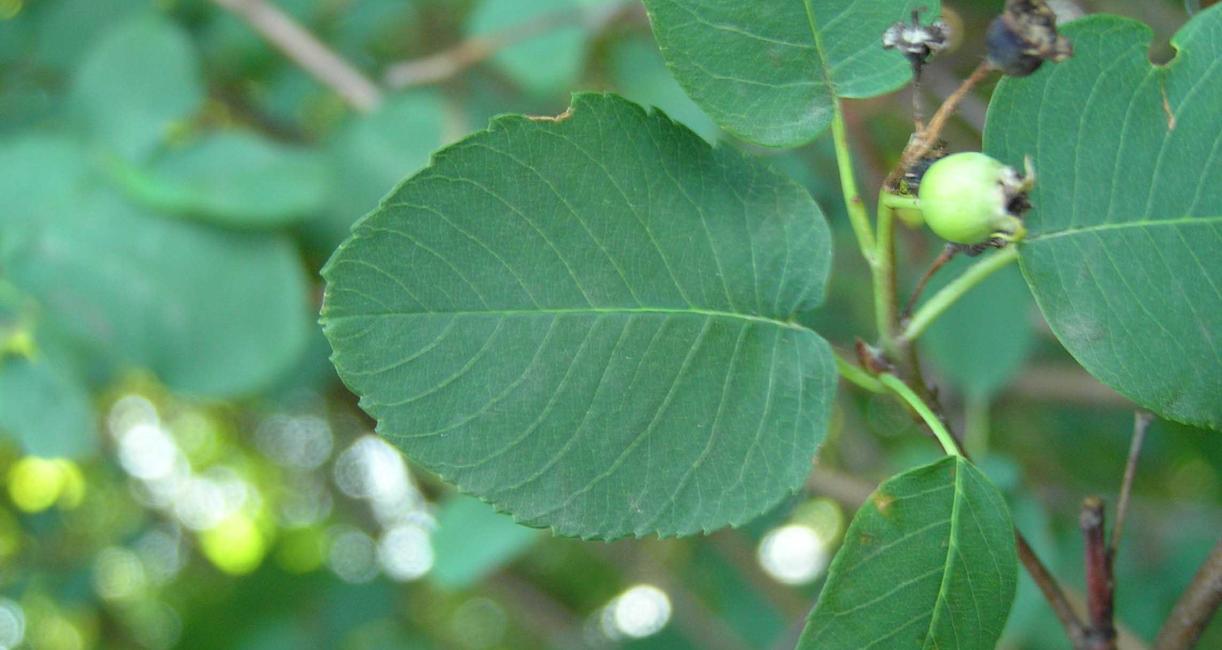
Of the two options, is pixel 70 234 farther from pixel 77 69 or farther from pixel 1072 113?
pixel 1072 113

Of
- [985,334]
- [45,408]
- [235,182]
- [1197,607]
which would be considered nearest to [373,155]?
[235,182]

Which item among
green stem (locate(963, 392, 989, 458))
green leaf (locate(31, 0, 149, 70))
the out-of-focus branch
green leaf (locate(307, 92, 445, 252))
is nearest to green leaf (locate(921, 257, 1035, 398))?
green stem (locate(963, 392, 989, 458))

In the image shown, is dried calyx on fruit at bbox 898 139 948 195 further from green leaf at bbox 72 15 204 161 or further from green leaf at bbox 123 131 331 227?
green leaf at bbox 72 15 204 161

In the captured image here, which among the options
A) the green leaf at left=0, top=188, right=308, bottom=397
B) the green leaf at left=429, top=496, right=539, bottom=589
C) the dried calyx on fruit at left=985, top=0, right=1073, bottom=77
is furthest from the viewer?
the green leaf at left=0, top=188, right=308, bottom=397

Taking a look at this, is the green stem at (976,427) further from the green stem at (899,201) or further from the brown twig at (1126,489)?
the green stem at (899,201)

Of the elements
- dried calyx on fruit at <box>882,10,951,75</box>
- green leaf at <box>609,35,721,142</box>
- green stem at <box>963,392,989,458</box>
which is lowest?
green stem at <box>963,392,989,458</box>

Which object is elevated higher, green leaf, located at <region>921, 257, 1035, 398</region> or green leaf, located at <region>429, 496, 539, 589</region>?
green leaf, located at <region>429, 496, 539, 589</region>

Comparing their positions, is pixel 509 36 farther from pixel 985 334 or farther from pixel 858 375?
pixel 858 375
